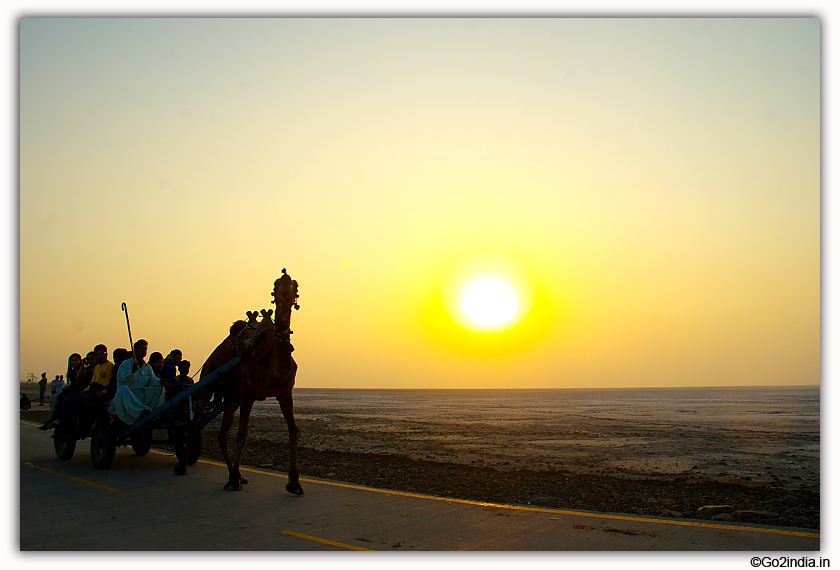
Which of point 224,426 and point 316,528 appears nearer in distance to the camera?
point 316,528

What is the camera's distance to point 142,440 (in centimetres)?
1463

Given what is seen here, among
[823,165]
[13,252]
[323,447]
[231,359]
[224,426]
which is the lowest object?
[323,447]

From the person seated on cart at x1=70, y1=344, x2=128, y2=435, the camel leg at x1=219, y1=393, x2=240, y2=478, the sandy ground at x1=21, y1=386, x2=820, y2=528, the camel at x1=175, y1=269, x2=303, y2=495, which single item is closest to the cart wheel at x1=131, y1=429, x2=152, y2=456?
the person seated on cart at x1=70, y1=344, x2=128, y2=435

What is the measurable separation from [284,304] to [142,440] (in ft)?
19.4

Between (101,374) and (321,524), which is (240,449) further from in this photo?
(101,374)

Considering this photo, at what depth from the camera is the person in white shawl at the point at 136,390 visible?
13.2 m

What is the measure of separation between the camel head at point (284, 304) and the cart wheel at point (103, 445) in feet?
15.8

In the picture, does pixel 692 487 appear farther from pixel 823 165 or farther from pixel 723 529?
pixel 823 165

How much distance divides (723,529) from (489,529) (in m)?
2.79

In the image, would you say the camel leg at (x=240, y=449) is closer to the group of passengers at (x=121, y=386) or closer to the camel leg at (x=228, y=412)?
the camel leg at (x=228, y=412)

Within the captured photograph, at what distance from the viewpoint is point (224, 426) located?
1303cm

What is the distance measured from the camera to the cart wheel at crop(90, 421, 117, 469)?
13.4m

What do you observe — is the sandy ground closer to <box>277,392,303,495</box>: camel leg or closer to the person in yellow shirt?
<box>277,392,303,495</box>: camel leg

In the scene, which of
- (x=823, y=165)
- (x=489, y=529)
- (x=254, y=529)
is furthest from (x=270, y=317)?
(x=823, y=165)
